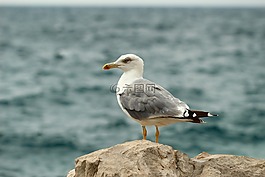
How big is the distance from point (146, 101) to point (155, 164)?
50.4 inches

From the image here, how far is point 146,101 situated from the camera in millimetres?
5965

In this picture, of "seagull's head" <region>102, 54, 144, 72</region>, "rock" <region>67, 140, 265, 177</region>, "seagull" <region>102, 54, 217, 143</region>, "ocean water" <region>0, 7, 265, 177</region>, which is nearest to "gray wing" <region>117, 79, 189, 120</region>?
"seagull" <region>102, 54, 217, 143</region>

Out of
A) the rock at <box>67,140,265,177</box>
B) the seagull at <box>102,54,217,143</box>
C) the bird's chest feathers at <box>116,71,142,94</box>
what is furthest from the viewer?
the bird's chest feathers at <box>116,71,142,94</box>

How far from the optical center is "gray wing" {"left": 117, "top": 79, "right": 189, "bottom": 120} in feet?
18.7

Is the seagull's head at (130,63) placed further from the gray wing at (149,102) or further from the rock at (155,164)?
the rock at (155,164)

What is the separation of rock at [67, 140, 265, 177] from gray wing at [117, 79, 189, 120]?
67 cm

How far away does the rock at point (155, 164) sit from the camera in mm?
4691

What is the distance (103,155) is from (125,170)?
0.33 m

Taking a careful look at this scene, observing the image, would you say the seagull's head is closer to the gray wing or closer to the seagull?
the seagull

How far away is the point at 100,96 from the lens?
22.0 meters

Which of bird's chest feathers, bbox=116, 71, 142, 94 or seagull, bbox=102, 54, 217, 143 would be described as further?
bird's chest feathers, bbox=116, 71, 142, 94

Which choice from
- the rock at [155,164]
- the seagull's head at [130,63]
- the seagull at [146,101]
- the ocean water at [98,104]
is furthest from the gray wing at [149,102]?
the ocean water at [98,104]

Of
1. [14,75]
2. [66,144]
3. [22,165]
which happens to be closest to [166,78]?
[14,75]

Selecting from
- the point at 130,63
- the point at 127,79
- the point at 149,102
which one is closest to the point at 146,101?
the point at 149,102
